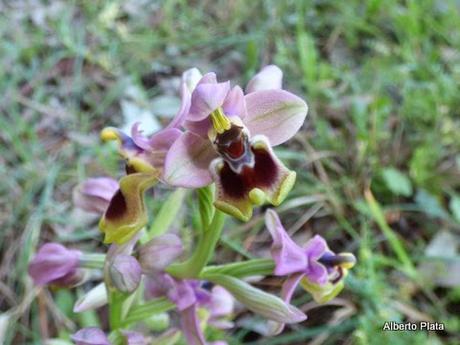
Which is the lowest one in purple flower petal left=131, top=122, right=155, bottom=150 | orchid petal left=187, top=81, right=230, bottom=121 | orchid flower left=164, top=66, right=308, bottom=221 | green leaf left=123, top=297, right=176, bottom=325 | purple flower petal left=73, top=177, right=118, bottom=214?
green leaf left=123, top=297, right=176, bottom=325

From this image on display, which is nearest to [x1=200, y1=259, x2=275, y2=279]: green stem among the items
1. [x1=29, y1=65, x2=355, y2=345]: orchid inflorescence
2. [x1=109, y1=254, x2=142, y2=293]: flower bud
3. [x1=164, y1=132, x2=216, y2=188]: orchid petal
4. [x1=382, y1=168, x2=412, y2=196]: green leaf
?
[x1=29, y1=65, x2=355, y2=345]: orchid inflorescence

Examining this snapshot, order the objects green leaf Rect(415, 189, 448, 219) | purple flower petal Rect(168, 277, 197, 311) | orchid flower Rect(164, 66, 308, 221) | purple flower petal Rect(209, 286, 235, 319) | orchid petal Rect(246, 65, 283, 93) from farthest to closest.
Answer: green leaf Rect(415, 189, 448, 219), purple flower petal Rect(209, 286, 235, 319), purple flower petal Rect(168, 277, 197, 311), orchid petal Rect(246, 65, 283, 93), orchid flower Rect(164, 66, 308, 221)

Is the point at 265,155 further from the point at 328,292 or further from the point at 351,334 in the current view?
the point at 351,334

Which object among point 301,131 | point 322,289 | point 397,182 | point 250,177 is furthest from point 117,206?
point 301,131

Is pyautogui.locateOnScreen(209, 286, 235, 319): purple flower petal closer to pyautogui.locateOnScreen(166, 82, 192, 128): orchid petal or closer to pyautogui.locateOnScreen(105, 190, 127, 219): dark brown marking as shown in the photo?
pyautogui.locateOnScreen(105, 190, 127, 219): dark brown marking

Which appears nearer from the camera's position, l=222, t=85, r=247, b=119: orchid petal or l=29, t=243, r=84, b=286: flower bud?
l=222, t=85, r=247, b=119: orchid petal

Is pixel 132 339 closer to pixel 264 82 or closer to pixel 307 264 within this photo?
pixel 307 264

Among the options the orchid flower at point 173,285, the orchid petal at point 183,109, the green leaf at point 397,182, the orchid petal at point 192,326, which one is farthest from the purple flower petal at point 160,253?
the green leaf at point 397,182

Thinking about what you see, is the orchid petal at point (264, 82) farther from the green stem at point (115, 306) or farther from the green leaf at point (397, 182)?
the green leaf at point (397, 182)
